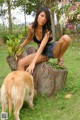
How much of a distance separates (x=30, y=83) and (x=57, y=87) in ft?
2.57

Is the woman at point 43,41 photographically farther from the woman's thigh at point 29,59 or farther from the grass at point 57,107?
the grass at point 57,107

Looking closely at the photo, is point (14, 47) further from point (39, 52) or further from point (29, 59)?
point (39, 52)

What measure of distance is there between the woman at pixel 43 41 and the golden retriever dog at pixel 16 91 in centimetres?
62

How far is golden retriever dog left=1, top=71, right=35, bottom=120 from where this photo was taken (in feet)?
13.2

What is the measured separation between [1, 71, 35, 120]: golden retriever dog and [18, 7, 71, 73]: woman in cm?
62

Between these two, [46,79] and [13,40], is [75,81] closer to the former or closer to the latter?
[46,79]

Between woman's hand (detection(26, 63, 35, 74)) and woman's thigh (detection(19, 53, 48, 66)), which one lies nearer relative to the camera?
woman's hand (detection(26, 63, 35, 74))

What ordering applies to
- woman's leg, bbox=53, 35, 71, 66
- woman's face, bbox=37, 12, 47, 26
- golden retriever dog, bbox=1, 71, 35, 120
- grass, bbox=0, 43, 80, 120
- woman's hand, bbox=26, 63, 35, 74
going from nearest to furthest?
1. golden retriever dog, bbox=1, 71, 35, 120
2. grass, bbox=0, 43, 80, 120
3. woman's hand, bbox=26, 63, 35, 74
4. woman's face, bbox=37, 12, 47, 26
5. woman's leg, bbox=53, 35, 71, 66

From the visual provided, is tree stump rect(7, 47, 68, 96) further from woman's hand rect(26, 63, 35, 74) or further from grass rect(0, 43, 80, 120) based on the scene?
woman's hand rect(26, 63, 35, 74)

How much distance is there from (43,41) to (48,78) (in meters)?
A: 0.61

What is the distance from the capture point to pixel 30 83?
4430 millimetres

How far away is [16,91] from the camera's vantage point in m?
4.07

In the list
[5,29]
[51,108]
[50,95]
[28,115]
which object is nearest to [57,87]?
[50,95]

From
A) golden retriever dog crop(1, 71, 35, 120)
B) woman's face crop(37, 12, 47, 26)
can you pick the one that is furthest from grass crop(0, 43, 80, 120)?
woman's face crop(37, 12, 47, 26)
